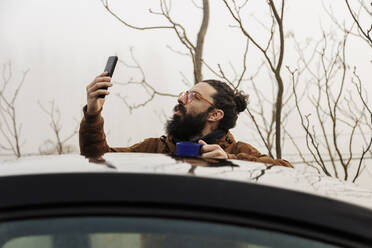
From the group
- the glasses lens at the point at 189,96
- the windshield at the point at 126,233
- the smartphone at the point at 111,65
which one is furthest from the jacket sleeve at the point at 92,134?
the windshield at the point at 126,233

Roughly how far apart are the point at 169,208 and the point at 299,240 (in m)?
0.13

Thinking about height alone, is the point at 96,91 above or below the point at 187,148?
above

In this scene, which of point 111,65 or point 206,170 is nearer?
point 206,170

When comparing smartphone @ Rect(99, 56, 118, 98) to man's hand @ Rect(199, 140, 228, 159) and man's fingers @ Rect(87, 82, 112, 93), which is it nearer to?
man's fingers @ Rect(87, 82, 112, 93)

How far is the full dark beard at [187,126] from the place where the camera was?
2697 millimetres

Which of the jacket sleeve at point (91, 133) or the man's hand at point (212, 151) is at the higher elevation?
the man's hand at point (212, 151)

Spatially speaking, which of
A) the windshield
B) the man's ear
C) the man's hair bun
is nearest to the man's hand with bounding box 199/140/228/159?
the man's ear

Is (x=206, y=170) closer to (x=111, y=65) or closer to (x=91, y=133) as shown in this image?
(x=111, y=65)

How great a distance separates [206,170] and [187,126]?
83.6 inches

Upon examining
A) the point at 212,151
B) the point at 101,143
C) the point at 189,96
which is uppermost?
the point at 189,96

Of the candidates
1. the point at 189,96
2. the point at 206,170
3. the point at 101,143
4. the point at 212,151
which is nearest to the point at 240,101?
the point at 189,96

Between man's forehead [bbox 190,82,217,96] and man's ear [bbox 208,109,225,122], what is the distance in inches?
4.3

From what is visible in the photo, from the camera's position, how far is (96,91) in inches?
85.0

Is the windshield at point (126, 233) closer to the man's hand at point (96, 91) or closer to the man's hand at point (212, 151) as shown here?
the man's hand at point (212, 151)
